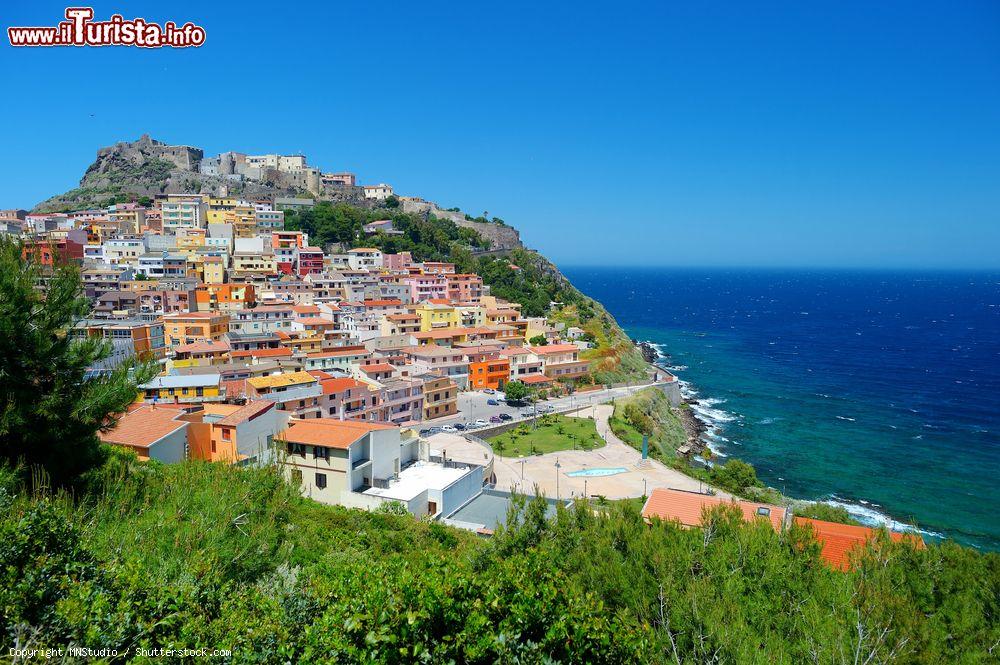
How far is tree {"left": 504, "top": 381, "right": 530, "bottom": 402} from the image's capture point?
1528 inches

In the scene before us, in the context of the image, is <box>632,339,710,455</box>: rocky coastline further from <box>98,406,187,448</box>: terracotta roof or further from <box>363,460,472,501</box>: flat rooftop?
<box>98,406,187,448</box>: terracotta roof

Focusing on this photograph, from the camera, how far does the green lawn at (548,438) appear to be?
30172 millimetres

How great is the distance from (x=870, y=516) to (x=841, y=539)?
16924 millimetres

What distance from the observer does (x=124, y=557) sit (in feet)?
16.9

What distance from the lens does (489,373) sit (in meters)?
42.0

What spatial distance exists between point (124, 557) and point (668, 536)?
634 cm

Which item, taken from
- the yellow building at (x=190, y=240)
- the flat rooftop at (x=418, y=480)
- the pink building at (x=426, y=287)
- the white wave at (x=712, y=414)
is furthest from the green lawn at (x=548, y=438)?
the yellow building at (x=190, y=240)

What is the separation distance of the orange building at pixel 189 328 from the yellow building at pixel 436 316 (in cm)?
1546

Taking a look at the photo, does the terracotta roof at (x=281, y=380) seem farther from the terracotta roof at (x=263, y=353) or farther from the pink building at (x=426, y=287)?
the pink building at (x=426, y=287)

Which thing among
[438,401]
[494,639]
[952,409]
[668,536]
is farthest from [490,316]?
[494,639]

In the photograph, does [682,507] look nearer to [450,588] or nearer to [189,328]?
[450,588]

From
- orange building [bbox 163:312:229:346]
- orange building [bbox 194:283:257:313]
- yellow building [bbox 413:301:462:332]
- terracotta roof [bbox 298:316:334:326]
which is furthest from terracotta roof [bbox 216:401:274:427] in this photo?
yellow building [bbox 413:301:462:332]

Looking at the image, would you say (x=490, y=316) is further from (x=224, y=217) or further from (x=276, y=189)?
(x=276, y=189)

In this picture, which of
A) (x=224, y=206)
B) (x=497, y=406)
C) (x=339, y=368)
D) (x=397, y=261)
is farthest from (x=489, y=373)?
(x=224, y=206)
